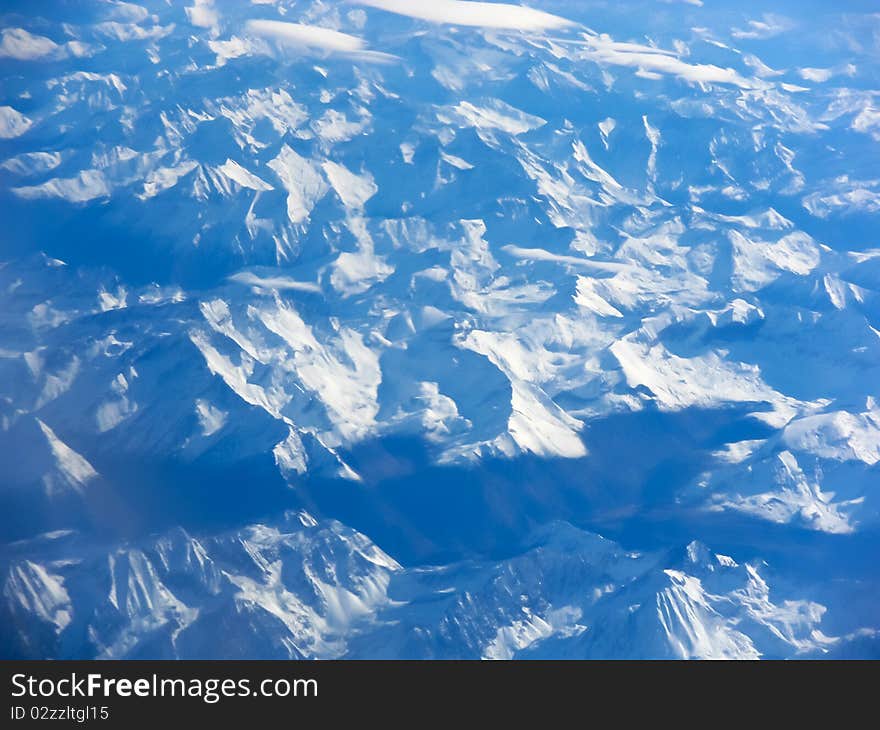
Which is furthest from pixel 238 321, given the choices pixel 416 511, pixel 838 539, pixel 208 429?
pixel 838 539

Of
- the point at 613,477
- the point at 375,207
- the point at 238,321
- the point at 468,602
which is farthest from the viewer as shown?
the point at 375,207

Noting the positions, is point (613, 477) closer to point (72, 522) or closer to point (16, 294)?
point (72, 522)

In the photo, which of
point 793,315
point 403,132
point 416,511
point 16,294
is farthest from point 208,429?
point 403,132

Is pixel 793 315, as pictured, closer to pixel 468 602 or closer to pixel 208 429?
pixel 208 429
